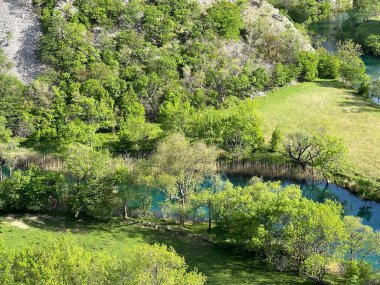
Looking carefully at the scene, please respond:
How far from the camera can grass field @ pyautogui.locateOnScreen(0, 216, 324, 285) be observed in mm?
50531

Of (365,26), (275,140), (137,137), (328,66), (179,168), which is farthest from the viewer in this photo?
(365,26)

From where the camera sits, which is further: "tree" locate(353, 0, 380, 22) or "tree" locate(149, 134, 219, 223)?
"tree" locate(353, 0, 380, 22)

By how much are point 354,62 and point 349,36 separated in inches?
1394

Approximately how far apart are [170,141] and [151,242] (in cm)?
1467

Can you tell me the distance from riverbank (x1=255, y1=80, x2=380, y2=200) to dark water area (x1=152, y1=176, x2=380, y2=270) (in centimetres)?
109

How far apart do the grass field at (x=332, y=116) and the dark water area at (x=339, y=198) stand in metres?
4.66

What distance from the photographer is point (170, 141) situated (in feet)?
216

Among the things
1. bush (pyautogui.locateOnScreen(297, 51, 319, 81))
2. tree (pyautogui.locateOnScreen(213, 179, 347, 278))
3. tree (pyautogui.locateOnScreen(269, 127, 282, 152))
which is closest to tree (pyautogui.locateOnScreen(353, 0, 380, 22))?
bush (pyautogui.locateOnScreen(297, 51, 319, 81))

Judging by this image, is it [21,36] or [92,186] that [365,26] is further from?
[92,186]

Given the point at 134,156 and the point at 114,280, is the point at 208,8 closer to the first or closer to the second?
the point at 134,156

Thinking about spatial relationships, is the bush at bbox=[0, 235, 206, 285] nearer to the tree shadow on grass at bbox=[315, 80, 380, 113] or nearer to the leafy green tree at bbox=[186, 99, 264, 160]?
the leafy green tree at bbox=[186, 99, 264, 160]

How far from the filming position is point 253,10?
4749 inches

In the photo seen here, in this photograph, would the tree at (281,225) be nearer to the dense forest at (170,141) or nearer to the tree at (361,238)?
the dense forest at (170,141)

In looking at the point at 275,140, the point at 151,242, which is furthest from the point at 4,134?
the point at 275,140
